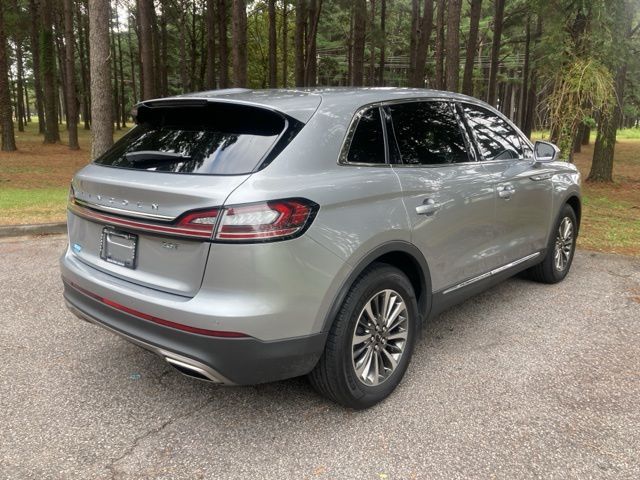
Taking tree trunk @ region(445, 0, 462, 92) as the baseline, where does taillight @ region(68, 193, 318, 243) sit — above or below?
below

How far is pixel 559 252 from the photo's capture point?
5426 mm

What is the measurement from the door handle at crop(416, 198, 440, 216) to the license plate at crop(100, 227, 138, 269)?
167cm

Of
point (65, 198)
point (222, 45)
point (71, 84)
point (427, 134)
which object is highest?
point (222, 45)

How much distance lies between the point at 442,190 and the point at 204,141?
1583mm

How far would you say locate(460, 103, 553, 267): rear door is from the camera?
4137 millimetres

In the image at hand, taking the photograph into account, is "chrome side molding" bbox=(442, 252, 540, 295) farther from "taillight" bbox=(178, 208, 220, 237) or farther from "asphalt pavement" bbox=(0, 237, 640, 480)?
"taillight" bbox=(178, 208, 220, 237)

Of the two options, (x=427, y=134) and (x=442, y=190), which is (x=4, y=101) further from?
A: (x=442, y=190)

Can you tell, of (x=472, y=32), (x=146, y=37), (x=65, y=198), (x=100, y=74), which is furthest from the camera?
(x=146, y=37)

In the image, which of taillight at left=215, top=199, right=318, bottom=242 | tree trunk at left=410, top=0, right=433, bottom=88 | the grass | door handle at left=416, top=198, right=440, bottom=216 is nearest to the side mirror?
door handle at left=416, top=198, right=440, bottom=216

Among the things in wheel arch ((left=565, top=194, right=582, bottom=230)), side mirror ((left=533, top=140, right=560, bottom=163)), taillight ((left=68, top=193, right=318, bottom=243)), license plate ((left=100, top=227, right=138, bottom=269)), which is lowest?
wheel arch ((left=565, top=194, right=582, bottom=230))

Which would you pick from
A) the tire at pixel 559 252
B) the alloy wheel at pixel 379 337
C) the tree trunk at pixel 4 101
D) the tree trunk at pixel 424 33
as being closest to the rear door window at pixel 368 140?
the alloy wheel at pixel 379 337

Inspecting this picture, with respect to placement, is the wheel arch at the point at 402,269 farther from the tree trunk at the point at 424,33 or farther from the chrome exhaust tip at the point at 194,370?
the tree trunk at the point at 424,33

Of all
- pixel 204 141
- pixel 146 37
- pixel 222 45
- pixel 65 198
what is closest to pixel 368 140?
pixel 204 141

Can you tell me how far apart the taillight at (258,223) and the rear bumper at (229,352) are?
1.60 feet
